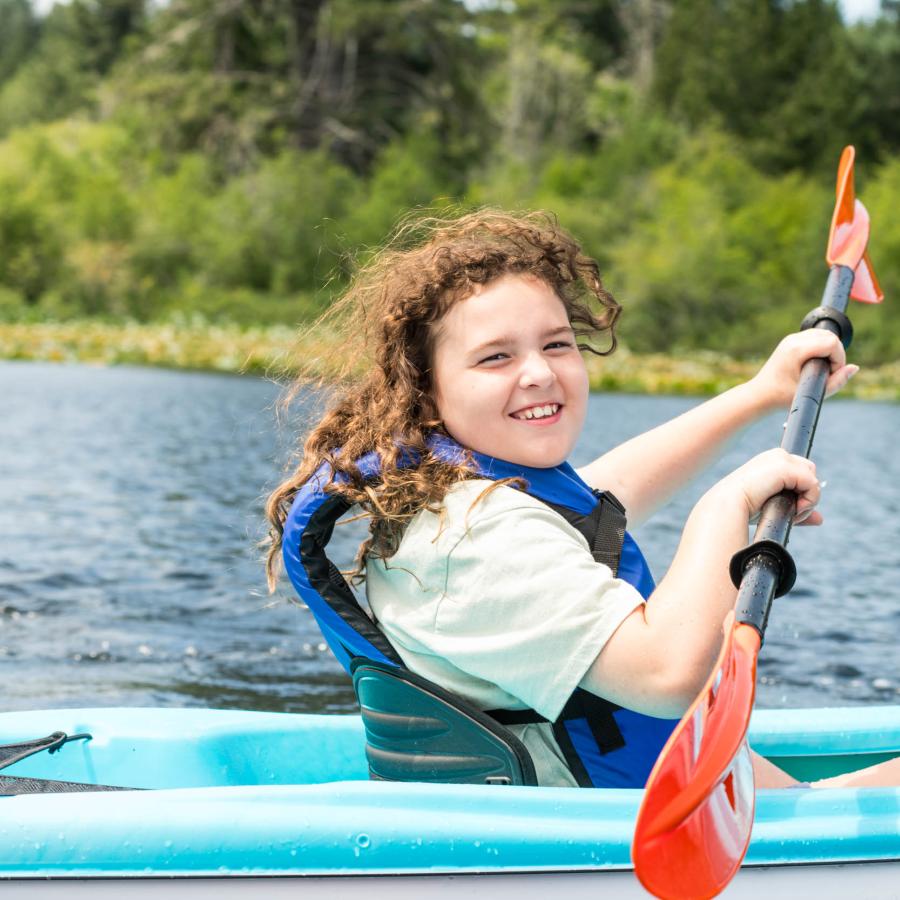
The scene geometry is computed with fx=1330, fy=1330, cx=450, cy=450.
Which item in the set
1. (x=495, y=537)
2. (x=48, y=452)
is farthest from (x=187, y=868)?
(x=48, y=452)

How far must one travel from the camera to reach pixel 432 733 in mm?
1595

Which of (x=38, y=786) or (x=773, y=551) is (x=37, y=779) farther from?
(x=773, y=551)

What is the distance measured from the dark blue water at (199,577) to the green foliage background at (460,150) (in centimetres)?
1171

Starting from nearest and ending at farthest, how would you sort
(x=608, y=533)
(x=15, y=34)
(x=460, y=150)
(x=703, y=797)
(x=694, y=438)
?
(x=703, y=797), (x=608, y=533), (x=694, y=438), (x=460, y=150), (x=15, y=34)

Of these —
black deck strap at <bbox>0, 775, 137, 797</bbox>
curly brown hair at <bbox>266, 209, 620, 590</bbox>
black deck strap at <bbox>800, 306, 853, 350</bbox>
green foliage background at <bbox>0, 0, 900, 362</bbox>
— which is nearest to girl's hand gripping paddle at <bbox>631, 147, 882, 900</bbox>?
curly brown hair at <bbox>266, 209, 620, 590</bbox>

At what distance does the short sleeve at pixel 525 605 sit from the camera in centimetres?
143

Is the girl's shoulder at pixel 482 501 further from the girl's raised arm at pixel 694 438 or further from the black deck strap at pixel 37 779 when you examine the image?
the black deck strap at pixel 37 779

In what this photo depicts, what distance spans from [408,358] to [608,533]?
1.09 feet

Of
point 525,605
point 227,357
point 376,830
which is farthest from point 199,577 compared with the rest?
point 227,357

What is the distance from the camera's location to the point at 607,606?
143 centimetres

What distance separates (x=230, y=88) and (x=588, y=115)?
827 cm

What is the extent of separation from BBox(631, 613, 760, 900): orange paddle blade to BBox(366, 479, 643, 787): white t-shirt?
0.12 meters

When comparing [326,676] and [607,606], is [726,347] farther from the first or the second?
[607,606]

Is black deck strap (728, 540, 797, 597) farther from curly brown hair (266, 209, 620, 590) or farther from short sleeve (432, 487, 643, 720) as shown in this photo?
curly brown hair (266, 209, 620, 590)
